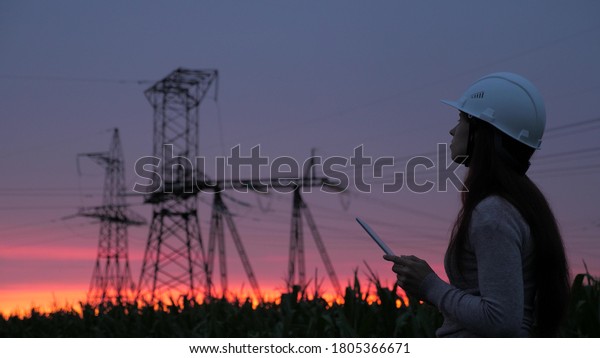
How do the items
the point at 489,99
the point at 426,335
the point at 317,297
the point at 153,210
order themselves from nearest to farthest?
the point at 489,99 → the point at 426,335 → the point at 317,297 → the point at 153,210

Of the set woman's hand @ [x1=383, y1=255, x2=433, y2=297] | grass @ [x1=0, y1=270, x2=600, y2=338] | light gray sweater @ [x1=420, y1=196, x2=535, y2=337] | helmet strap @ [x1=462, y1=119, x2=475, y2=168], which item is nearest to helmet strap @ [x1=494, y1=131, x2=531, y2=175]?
helmet strap @ [x1=462, y1=119, x2=475, y2=168]

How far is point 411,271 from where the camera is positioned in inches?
134

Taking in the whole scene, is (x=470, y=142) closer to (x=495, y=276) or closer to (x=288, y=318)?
(x=495, y=276)

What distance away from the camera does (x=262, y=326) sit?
28.2 ft

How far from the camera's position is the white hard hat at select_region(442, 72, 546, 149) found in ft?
11.7

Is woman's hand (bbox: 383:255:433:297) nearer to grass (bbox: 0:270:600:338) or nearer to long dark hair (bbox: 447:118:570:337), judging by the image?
long dark hair (bbox: 447:118:570:337)

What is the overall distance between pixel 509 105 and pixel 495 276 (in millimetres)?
1035

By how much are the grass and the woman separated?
3.49 metres

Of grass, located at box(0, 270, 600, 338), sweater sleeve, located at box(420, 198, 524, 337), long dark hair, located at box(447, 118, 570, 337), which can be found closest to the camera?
sweater sleeve, located at box(420, 198, 524, 337)
